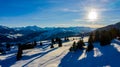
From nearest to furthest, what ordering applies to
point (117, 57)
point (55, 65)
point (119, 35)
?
point (117, 57)
point (55, 65)
point (119, 35)

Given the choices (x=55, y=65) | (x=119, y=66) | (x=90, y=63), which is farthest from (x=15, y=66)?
(x=119, y=66)

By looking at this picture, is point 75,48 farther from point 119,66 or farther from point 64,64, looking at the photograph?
point 119,66

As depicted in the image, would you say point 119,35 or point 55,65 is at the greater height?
point 119,35

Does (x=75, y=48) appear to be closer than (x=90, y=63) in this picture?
No

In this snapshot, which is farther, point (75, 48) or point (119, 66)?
point (75, 48)

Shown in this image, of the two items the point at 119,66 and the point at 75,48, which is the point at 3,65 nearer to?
the point at 75,48

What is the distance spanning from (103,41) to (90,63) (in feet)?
75.1

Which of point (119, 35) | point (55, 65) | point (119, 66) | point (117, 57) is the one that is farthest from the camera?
point (119, 35)

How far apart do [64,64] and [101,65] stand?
11.6m

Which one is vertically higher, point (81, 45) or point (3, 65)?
point (81, 45)

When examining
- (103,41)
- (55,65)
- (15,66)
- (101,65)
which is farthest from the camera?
(103,41)

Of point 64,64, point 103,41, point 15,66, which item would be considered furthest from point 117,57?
point 15,66

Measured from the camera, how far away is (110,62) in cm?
4262

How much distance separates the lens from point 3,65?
221 feet
